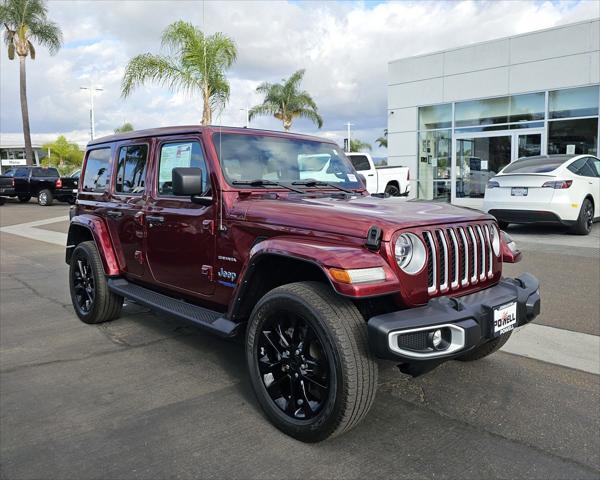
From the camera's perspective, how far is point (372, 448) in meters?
2.91

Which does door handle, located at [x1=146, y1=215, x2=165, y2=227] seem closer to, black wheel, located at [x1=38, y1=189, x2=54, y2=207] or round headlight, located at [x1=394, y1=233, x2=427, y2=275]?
round headlight, located at [x1=394, y1=233, x2=427, y2=275]

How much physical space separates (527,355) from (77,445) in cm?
339

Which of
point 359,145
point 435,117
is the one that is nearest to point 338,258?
point 435,117

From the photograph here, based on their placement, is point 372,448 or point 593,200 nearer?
point 372,448

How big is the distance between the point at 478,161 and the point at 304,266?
52.1 ft

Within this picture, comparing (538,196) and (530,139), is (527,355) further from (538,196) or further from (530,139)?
(530,139)

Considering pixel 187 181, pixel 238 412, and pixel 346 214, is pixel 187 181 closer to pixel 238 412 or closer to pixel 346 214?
pixel 346 214

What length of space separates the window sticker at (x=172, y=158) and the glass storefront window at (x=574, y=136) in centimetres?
1442

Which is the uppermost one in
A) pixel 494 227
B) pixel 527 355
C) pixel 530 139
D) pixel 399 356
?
pixel 530 139

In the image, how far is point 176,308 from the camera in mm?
4000

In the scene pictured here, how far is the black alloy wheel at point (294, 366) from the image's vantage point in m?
2.89

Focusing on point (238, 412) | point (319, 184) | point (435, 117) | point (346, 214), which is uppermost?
point (435, 117)

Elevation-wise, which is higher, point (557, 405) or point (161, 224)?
point (161, 224)

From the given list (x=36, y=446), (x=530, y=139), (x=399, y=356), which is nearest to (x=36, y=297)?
(x=36, y=446)
